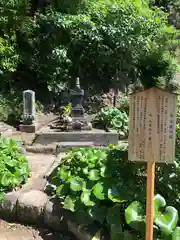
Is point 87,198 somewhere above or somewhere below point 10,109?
below

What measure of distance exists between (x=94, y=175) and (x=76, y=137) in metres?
3.63

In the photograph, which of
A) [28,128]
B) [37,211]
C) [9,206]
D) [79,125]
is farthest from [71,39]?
[37,211]

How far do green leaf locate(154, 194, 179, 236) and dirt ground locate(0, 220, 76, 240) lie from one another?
3.00ft

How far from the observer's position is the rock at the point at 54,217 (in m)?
3.30

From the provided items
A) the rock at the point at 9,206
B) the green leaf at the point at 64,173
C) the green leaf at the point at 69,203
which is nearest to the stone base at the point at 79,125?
the green leaf at the point at 64,173

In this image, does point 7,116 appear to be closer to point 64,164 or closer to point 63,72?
point 63,72

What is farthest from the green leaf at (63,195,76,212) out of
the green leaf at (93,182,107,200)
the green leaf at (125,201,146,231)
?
the green leaf at (125,201,146,231)

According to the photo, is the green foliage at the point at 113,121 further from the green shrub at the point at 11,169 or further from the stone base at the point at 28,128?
the green shrub at the point at 11,169

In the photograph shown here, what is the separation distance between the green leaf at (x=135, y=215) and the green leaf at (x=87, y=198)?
38 cm

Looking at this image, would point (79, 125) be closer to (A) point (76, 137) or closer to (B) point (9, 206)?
(A) point (76, 137)

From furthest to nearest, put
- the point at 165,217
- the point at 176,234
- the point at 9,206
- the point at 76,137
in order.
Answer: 1. the point at 76,137
2. the point at 9,206
3. the point at 165,217
4. the point at 176,234

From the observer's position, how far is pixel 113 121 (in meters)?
7.56

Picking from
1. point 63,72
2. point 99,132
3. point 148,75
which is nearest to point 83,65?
point 63,72

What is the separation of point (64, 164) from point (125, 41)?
5751 mm
